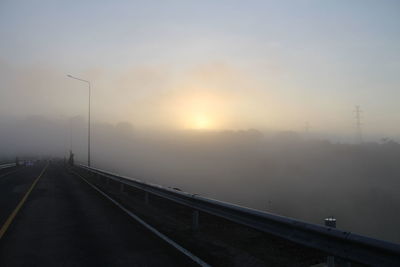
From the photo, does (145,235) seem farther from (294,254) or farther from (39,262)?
(294,254)

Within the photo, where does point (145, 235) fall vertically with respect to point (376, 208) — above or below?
above

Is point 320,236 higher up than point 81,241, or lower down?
higher up

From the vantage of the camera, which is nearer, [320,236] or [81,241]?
[320,236]

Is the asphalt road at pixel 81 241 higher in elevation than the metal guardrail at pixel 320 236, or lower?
lower

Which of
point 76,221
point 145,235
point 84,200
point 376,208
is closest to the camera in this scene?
point 145,235

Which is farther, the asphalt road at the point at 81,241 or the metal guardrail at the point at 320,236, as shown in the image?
the asphalt road at the point at 81,241

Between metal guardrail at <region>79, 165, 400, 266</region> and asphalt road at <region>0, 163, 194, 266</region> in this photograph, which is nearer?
metal guardrail at <region>79, 165, 400, 266</region>

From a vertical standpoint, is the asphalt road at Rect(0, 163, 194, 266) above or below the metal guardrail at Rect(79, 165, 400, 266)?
below

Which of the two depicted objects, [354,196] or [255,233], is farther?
[354,196]

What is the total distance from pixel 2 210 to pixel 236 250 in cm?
872

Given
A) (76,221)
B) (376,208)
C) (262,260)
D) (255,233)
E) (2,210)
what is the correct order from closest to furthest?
1. (262,260)
2. (255,233)
3. (76,221)
4. (2,210)
5. (376,208)

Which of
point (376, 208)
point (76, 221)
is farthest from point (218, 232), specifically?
point (376, 208)

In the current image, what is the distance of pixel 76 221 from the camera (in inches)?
405

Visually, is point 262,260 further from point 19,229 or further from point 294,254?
point 19,229
